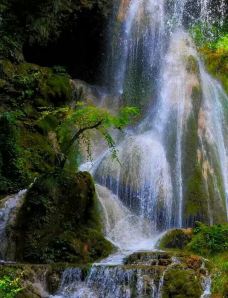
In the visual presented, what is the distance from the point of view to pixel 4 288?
24.4 feet

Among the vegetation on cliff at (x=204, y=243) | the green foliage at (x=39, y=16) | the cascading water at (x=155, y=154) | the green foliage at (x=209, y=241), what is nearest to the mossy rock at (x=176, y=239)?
the vegetation on cliff at (x=204, y=243)

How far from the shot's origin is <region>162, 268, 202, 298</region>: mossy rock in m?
8.38

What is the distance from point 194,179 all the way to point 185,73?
484 cm

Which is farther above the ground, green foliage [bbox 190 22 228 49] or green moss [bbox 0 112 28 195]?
green foliage [bbox 190 22 228 49]

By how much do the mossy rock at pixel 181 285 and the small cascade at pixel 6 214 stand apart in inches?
150

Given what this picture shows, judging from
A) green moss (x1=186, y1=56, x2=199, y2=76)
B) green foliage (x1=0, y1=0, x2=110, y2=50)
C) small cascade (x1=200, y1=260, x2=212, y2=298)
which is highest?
green foliage (x1=0, y1=0, x2=110, y2=50)

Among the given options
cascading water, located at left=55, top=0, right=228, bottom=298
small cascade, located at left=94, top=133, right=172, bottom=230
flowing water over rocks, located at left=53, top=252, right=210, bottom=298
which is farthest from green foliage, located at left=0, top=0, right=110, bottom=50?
flowing water over rocks, located at left=53, top=252, right=210, bottom=298

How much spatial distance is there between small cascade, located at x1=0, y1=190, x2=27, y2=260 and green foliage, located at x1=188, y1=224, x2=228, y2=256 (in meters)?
3.88

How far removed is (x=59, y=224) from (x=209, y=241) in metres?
3.23

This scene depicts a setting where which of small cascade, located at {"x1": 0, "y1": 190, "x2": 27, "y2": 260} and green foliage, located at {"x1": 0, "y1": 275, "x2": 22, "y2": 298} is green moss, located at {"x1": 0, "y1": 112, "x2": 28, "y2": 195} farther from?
green foliage, located at {"x1": 0, "y1": 275, "x2": 22, "y2": 298}

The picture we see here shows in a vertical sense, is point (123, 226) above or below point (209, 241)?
above

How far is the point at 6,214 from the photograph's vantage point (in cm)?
1109

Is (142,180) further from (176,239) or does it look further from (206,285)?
(206,285)

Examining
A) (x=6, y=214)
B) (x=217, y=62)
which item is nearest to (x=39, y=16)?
(x=217, y=62)
